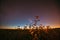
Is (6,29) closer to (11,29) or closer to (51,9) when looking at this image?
(11,29)

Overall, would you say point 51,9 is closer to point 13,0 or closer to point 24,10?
point 24,10

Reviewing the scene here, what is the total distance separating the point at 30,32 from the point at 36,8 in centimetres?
74

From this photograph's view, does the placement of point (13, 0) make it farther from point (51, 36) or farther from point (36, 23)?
point (51, 36)

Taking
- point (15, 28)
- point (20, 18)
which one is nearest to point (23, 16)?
point (20, 18)

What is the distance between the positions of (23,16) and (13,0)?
52 cm

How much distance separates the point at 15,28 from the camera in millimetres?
3785

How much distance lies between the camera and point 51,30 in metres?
3.78

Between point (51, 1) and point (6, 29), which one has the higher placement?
point (51, 1)

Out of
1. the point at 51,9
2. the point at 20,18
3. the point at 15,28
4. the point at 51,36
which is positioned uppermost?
the point at 51,9

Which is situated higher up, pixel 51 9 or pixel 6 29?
pixel 51 9

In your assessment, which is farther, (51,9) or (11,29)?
(51,9)

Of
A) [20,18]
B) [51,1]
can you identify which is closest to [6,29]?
[20,18]

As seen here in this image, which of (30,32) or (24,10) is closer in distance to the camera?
(30,32)

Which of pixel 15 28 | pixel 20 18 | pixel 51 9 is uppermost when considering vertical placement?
pixel 51 9
